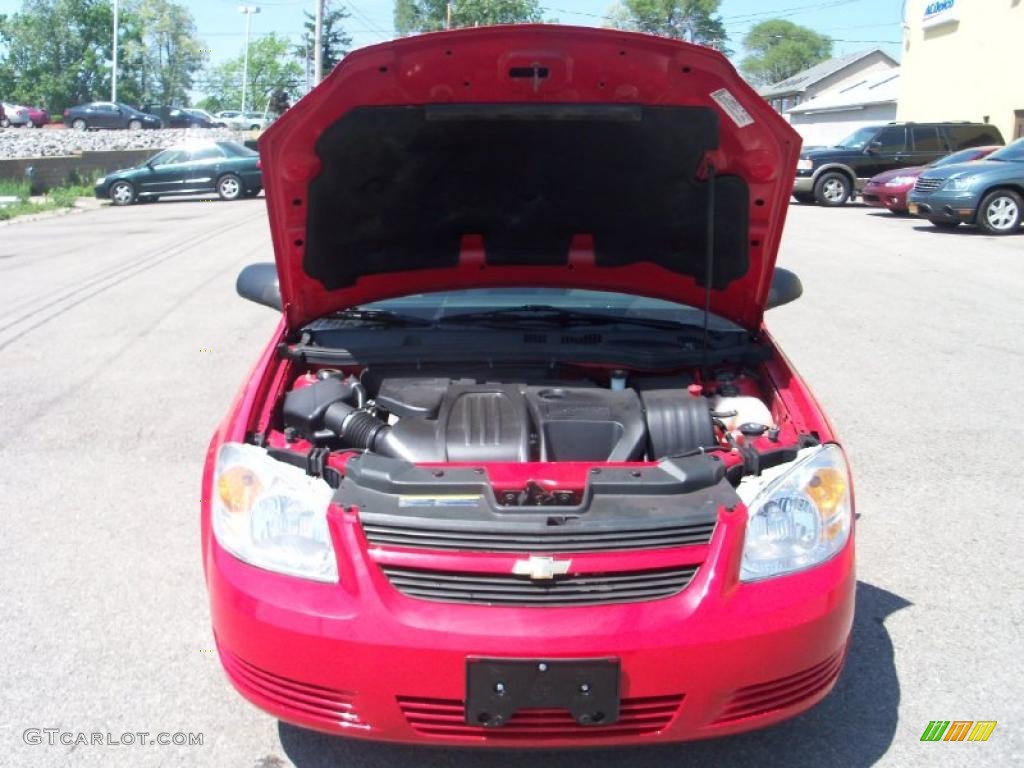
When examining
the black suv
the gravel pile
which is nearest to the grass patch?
the gravel pile

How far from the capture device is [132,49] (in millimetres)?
84125

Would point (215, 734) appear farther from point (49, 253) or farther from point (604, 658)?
point (49, 253)

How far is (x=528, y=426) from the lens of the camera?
3367 mm

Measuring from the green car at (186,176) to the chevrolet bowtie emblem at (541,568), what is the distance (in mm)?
24844

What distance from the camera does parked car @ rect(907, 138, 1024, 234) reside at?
53.9 feet

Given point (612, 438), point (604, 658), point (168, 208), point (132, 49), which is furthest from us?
point (132, 49)

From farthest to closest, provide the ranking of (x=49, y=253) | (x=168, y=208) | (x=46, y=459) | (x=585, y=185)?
(x=168, y=208) → (x=49, y=253) → (x=46, y=459) → (x=585, y=185)

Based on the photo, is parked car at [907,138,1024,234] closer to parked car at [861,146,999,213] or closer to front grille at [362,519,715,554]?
parked car at [861,146,999,213]

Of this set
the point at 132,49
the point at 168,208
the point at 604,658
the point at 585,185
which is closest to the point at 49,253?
the point at 168,208

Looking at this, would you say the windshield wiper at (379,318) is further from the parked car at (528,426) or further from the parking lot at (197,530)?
the parking lot at (197,530)

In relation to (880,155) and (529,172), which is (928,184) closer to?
(880,155)

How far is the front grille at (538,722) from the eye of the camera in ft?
8.13

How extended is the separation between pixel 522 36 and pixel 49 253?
14052 mm

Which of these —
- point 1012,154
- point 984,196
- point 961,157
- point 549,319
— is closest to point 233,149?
point 961,157
